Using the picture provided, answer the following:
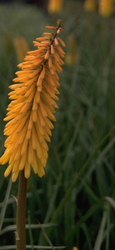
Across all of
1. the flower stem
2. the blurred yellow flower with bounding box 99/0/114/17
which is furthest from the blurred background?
the flower stem

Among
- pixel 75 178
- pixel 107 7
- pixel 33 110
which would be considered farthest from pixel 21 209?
pixel 107 7

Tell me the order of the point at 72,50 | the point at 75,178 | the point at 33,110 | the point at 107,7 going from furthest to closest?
1. the point at 107,7
2. the point at 72,50
3. the point at 75,178
4. the point at 33,110

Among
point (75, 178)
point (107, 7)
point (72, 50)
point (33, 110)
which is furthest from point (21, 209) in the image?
point (107, 7)

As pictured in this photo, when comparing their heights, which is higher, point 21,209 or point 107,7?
point 107,7

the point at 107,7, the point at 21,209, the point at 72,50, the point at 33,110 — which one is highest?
the point at 107,7

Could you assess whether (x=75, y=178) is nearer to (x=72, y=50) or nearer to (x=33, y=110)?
(x=33, y=110)

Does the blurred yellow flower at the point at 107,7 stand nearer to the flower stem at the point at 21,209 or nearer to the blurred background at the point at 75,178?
the blurred background at the point at 75,178

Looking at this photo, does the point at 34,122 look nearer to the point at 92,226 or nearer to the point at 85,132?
the point at 92,226

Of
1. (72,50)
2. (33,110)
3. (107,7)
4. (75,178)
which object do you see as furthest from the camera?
(107,7)

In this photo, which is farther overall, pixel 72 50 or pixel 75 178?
pixel 72 50

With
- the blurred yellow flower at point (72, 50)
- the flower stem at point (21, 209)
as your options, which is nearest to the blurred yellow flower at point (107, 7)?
the blurred yellow flower at point (72, 50)
